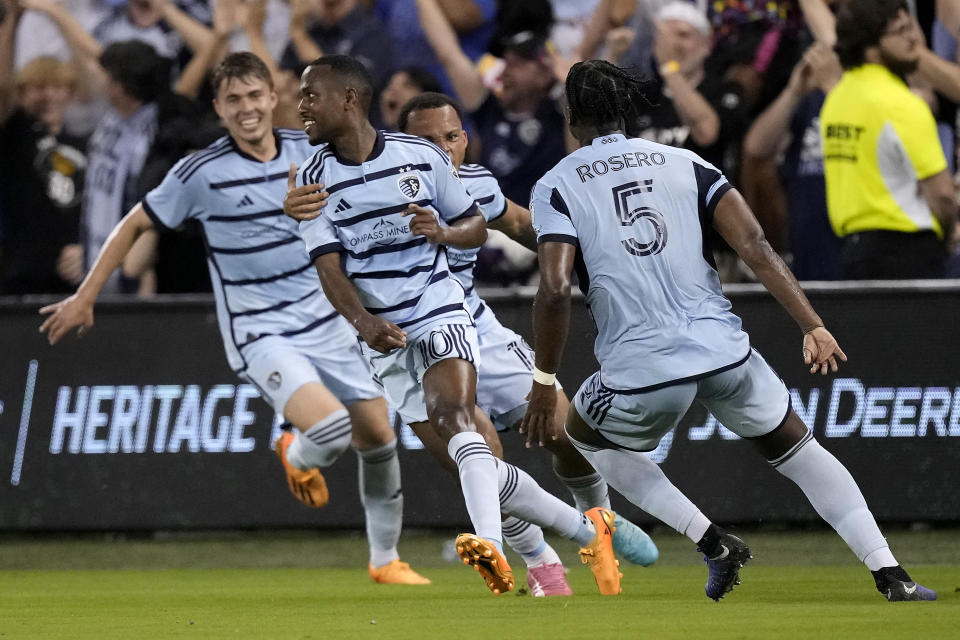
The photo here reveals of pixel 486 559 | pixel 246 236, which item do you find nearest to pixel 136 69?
pixel 246 236

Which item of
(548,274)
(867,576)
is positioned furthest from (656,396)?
(867,576)

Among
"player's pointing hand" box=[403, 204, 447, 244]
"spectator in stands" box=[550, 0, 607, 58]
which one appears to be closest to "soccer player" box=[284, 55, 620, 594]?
"player's pointing hand" box=[403, 204, 447, 244]

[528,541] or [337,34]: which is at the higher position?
[337,34]

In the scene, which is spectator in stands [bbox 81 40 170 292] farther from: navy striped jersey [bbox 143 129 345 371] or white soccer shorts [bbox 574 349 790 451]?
white soccer shorts [bbox 574 349 790 451]

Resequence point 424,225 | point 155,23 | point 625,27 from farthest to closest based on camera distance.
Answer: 1. point 155,23
2. point 625,27
3. point 424,225

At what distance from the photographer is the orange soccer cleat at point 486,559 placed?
5.80 m

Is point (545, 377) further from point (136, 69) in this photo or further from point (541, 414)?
point (136, 69)

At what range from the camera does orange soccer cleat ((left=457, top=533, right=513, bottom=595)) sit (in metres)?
5.80

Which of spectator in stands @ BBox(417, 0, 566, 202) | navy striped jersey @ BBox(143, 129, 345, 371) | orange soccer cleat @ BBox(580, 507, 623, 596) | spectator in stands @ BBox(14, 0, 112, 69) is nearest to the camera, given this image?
orange soccer cleat @ BBox(580, 507, 623, 596)

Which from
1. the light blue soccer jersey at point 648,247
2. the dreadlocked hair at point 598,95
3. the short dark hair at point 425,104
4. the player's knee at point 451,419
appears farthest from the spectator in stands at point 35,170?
the light blue soccer jersey at point 648,247

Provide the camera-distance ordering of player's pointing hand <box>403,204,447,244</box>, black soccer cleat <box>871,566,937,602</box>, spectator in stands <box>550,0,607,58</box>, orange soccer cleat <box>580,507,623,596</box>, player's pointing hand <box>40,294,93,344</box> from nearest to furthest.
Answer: black soccer cleat <box>871,566,937,602</box> → player's pointing hand <box>403,204,447,244</box> → orange soccer cleat <box>580,507,623,596</box> → player's pointing hand <box>40,294,93,344</box> → spectator in stands <box>550,0,607,58</box>

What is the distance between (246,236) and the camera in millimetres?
8109

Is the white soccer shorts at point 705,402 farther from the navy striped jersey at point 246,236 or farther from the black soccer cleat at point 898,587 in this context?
the navy striped jersey at point 246,236

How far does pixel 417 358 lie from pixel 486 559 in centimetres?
110
